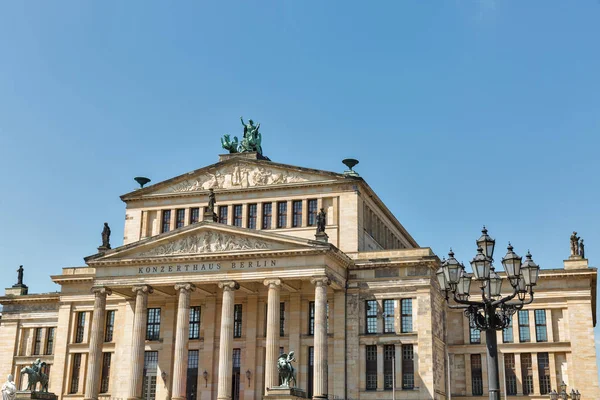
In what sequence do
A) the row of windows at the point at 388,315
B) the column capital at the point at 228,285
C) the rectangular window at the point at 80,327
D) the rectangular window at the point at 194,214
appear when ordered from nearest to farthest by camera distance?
the column capital at the point at 228,285
the row of windows at the point at 388,315
the rectangular window at the point at 194,214
the rectangular window at the point at 80,327

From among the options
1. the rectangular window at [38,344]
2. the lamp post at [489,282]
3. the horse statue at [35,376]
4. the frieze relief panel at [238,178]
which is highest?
the frieze relief panel at [238,178]

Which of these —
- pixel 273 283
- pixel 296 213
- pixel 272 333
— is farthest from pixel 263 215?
pixel 272 333

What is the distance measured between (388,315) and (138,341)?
675 inches

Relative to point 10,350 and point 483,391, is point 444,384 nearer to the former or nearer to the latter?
point 483,391

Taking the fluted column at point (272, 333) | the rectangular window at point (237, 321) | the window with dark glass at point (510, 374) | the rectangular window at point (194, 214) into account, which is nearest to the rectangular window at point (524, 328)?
the window with dark glass at point (510, 374)

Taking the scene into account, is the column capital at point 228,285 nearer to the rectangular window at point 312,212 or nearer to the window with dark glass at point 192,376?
the window with dark glass at point 192,376

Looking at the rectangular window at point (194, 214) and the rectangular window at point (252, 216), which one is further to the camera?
the rectangular window at point (194, 214)

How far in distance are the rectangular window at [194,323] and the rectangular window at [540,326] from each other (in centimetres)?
2488

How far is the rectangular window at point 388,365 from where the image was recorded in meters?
53.6

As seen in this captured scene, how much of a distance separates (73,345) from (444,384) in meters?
28.8

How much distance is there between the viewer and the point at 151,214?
2474 inches

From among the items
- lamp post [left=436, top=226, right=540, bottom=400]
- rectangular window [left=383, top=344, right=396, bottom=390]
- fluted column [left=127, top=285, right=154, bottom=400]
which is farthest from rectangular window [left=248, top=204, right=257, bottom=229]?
lamp post [left=436, top=226, right=540, bottom=400]

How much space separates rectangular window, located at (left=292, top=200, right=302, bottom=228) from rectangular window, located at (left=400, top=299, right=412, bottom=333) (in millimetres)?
9637

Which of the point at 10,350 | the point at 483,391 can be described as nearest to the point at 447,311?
the point at 483,391
